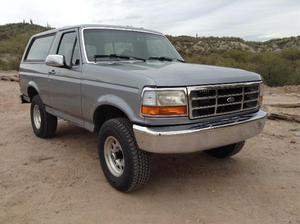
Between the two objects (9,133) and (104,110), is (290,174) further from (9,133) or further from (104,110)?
(9,133)

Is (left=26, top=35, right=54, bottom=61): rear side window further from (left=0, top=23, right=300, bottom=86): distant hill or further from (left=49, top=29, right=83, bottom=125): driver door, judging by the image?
(left=0, top=23, right=300, bottom=86): distant hill

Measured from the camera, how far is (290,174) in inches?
186

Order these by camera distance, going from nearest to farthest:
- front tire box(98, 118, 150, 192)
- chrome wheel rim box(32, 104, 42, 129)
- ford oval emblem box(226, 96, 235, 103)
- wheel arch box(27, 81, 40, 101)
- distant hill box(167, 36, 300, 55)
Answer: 1. front tire box(98, 118, 150, 192)
2. ford oval emblem box(226, 96, 235, 103)
3. wheel arch box(27, 81, 40, 101)
4. chrome wheel rim box(32, 104, 42, 129)
5. distant hill box(167, 36, 300, 55)

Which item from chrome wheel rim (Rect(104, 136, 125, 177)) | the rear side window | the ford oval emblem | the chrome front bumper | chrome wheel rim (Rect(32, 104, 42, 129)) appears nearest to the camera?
the chrome front bumper

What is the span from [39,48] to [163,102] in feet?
12.4

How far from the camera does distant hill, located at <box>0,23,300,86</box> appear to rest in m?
18.2

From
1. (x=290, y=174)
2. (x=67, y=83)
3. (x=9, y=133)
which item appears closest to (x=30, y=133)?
(x=9, y=133)

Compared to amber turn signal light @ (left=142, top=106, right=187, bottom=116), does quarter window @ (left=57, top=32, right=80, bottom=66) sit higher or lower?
higher

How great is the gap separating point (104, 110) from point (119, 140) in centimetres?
66

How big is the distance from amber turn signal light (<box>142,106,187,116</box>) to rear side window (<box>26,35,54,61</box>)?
121 inches

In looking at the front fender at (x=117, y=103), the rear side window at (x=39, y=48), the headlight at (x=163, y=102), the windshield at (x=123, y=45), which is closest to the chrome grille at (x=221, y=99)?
the headlight at (x=163, y=102)

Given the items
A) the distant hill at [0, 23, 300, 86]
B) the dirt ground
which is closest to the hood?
the dirt ground

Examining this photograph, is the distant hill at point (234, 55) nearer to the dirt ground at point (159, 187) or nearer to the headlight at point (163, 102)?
the dirt ground at point (159, 187)

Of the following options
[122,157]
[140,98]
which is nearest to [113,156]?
[122,157]
